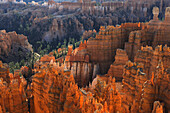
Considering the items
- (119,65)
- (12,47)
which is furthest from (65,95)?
(12,47)

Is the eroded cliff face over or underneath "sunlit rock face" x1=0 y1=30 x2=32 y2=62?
over

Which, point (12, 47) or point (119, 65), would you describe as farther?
point (12, 47)

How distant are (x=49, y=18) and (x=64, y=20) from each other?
4317 millimetres

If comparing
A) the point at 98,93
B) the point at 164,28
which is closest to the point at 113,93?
the point at 98,93

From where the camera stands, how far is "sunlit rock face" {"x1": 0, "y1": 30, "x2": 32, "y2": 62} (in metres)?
31.1

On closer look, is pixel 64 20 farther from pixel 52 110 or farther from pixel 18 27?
pixel 52 110

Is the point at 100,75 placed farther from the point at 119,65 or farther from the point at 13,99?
the point at 13,99

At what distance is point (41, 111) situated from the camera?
10.9 m

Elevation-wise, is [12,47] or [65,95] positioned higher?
[65,95]

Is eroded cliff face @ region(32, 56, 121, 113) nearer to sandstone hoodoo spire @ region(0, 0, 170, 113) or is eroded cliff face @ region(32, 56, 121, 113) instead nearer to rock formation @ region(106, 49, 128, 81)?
sandstone hoodoo spire @ region(0, 0, 170, 113)

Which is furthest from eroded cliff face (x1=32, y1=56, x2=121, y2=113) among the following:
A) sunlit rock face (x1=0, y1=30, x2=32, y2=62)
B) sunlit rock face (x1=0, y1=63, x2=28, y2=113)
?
sunlit rock face (x1=0, y1=30, x2=32, y2=62)

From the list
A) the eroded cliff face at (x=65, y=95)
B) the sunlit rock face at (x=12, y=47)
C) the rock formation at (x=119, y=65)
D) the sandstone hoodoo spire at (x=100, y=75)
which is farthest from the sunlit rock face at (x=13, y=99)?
the sunlit rock face at (x=12, y=47)

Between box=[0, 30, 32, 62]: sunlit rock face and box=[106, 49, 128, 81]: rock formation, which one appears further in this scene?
box=[0, 30, 32, 62]: sunlit rock face

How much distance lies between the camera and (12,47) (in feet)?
109
